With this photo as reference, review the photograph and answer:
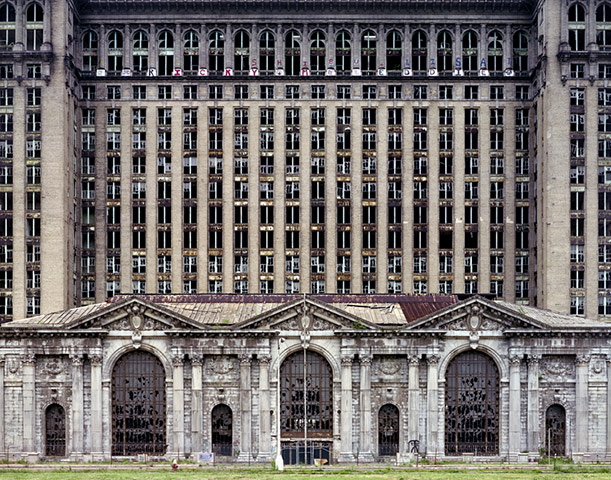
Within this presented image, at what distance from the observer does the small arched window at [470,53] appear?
151250mm

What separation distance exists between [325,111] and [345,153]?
656 centimetres

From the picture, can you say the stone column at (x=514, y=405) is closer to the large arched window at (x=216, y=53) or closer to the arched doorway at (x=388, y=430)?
the arched doorway at (x=388, y=430)

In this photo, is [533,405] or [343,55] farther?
[343,55]

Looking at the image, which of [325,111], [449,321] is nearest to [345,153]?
[325,111]

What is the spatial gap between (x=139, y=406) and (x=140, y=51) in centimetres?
5567

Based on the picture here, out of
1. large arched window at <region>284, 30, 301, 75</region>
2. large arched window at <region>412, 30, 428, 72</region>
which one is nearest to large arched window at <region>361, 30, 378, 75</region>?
large arched window at <region>412, 30, 428, 72</region>

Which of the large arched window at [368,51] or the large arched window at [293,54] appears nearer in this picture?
the large arched window at [293,54]

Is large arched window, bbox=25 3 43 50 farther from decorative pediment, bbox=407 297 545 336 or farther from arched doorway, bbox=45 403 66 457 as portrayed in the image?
decorative pediment, bbox=407 297 545 336

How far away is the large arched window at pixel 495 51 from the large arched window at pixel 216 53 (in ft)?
125

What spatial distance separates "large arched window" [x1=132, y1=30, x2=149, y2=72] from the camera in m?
151

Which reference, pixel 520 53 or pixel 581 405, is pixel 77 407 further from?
pixel 520 53

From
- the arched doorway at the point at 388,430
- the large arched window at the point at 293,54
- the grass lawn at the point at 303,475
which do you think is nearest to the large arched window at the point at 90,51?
the large arched window at the point at 293,54

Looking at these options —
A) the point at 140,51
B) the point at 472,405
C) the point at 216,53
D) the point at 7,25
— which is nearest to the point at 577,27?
the point at 216,53

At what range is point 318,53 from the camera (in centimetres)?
15100
